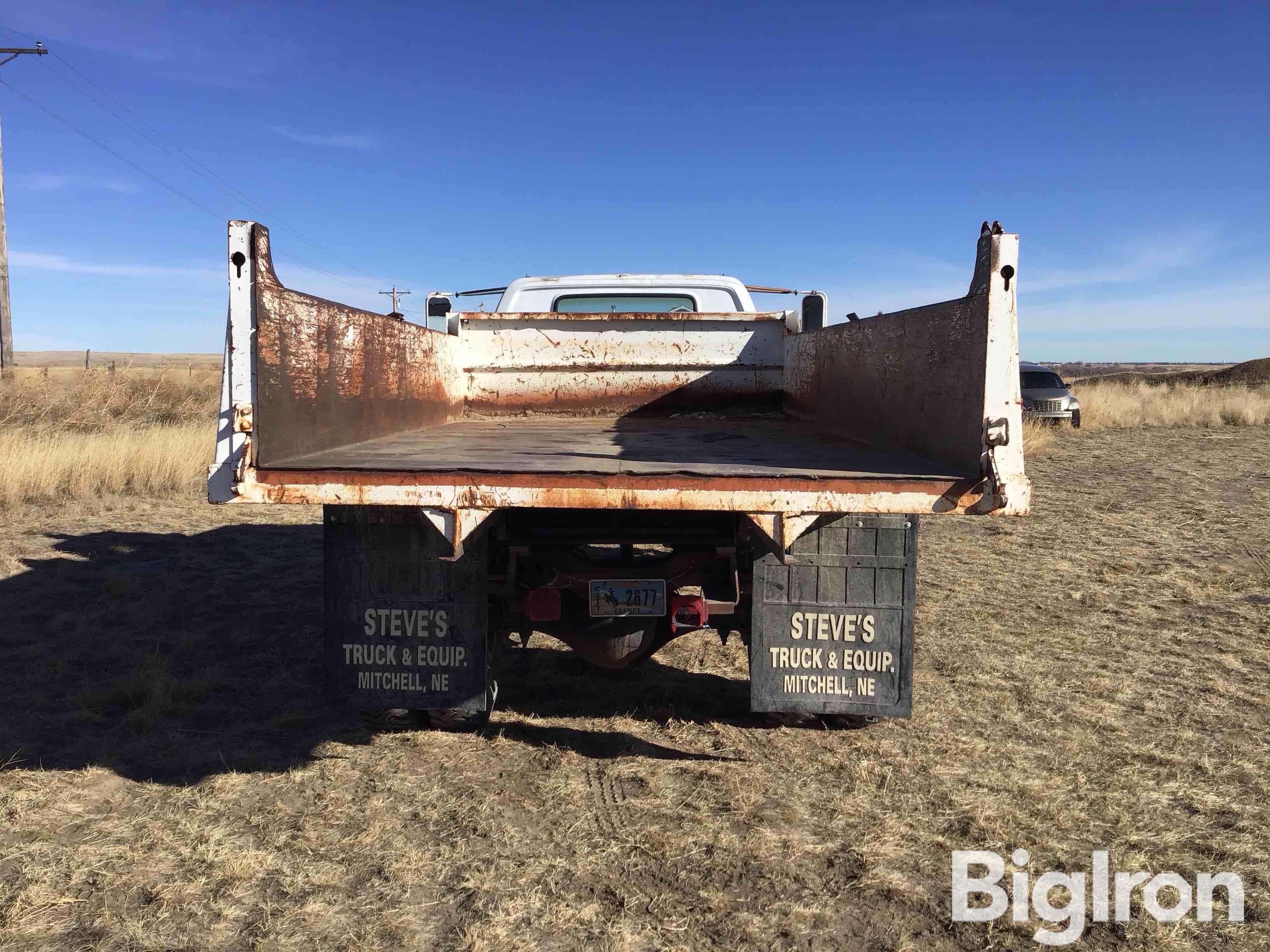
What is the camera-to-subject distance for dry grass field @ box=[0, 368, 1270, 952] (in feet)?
7.71

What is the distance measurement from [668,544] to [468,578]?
30.3 inches

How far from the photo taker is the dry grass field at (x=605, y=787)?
2.35m

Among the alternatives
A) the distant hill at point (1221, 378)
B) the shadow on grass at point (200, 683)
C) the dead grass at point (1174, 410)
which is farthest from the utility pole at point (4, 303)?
the distant hill at point (1221, 378)

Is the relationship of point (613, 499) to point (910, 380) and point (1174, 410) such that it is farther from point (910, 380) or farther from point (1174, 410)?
point (1174, 410)

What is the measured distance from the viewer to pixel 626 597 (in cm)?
307

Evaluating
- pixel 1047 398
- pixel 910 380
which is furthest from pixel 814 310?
pixel 1047 398

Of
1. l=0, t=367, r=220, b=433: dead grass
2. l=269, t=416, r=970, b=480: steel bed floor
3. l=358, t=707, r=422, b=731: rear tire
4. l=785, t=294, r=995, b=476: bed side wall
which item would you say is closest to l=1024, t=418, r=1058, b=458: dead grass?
l=785, t=294, r=995, b=476: bed side wall

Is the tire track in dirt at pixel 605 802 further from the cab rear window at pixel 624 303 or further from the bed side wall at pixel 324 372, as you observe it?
the cab rear window at pixel 624 303

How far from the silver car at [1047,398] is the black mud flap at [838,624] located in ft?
47.7

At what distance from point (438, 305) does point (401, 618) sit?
12.4 ft

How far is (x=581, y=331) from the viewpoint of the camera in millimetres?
5555

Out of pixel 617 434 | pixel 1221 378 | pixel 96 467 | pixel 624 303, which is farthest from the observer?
pixel 1221 378

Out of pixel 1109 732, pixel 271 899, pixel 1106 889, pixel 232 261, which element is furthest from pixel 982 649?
pixel 232 261

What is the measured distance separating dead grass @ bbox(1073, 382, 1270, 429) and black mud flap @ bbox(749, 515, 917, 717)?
16.4 metres
